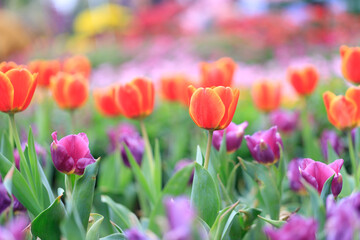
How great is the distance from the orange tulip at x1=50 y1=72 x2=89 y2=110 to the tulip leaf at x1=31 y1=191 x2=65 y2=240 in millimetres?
793

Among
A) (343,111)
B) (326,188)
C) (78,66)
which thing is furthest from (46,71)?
(326,188)

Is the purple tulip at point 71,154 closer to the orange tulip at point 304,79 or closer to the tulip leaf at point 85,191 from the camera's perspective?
the tulip leaf at point 85,191

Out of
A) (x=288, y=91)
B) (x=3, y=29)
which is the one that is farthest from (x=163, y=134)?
(x=3, y=29)

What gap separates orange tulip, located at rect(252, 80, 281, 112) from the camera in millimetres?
2013

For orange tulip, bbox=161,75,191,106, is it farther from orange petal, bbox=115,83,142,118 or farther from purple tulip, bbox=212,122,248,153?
purple tulip, bbox=212,122,248,153

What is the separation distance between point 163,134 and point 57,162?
73.9 inches

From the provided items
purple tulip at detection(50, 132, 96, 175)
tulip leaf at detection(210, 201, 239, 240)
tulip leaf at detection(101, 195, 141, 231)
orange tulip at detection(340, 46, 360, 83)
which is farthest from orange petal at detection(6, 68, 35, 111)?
orange tulip at detection(340, 46, 360, 83)

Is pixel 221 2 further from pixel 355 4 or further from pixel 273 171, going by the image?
pixel 273 171

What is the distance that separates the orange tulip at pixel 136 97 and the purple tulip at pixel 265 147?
1.26 ft

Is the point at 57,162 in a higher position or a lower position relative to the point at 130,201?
higher

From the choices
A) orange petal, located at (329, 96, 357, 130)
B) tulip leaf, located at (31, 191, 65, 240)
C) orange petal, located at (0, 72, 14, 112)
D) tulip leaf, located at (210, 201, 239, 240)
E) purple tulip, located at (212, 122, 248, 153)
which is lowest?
tulip leaf, located at (210, 201, 239, 240)

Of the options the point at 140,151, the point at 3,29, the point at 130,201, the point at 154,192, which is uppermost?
the point at 3,29

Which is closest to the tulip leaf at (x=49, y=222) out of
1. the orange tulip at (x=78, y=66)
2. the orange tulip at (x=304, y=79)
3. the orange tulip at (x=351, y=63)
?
the orange tulip at (x=351, y=63)

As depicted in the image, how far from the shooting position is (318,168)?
95 cm
